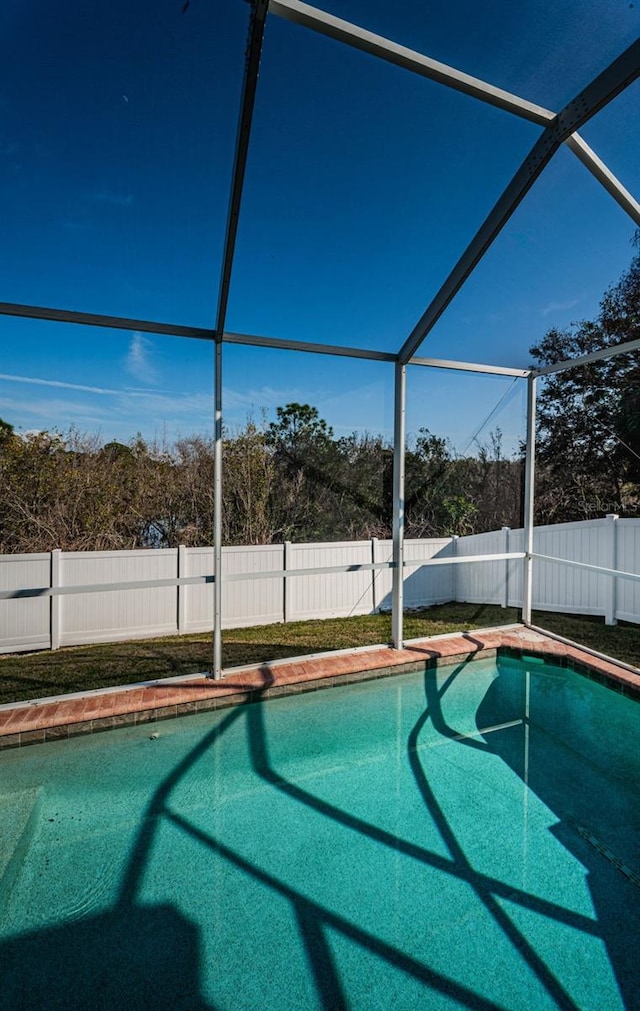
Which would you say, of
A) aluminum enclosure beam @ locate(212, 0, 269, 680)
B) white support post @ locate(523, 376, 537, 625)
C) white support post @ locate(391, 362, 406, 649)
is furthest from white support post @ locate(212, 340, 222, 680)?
white support post @ locate(523, 376, 537, 625)

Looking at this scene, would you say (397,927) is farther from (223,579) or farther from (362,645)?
(362,645)

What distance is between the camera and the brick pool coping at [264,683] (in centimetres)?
340

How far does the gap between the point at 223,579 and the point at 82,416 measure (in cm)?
192

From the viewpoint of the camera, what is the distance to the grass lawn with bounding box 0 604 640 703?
4.03 meters

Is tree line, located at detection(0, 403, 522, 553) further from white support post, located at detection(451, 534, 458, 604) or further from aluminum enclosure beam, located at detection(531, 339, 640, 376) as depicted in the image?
aluminum enclosure beam, located at detection(531, 339, 640, 376)

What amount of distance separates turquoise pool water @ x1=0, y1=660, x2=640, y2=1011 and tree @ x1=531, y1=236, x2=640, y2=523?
3.55 m

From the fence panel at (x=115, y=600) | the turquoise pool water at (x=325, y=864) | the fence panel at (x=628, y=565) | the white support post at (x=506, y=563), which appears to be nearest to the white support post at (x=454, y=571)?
the white support post at (x=506, y=563)

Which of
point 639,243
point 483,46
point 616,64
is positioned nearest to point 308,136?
point 483,46

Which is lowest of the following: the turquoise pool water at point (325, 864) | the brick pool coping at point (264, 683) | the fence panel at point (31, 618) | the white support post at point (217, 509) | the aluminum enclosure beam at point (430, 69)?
the turquoise pool water at point (325, 864)

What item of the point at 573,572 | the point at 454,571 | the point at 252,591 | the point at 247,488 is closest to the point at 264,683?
the point at 252,591

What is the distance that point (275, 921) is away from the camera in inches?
77.7

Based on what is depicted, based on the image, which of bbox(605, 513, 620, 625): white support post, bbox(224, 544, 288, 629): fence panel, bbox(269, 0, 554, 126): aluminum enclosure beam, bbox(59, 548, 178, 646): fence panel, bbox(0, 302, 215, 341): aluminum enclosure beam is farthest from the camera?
bbox(605, 513, 620, 625): white support post

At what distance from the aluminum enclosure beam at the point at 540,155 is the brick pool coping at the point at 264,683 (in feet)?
10.4

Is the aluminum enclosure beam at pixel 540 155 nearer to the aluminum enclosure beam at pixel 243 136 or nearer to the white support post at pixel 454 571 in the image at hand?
the aluminum enclosure beam at pixel 243 136
